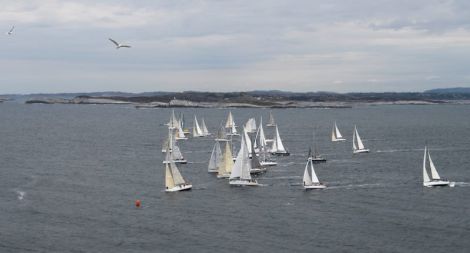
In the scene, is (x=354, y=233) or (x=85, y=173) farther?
(x=85, y=173)

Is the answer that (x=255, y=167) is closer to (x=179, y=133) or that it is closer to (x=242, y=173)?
(x=242, y=173)

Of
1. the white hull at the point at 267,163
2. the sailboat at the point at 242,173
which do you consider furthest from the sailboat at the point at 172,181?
the white hull at the point at 267,163

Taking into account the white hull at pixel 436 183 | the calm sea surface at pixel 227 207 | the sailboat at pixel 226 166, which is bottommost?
the calm sea surface at pixel 227 207

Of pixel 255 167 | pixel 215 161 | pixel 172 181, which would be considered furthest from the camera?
pixel 255 167

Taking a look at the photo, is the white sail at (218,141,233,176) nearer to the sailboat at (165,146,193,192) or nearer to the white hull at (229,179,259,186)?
the white hull at (229,179,259,186)

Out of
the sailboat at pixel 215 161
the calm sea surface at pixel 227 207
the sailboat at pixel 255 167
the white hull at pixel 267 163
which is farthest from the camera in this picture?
the white hull at pixel 267 163

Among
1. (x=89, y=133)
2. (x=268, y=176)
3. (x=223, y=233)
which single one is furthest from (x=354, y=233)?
(x=89, y=133)

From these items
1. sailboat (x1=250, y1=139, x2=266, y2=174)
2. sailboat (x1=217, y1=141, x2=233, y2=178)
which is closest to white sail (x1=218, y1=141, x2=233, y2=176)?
sailboat (x1=217, y1=141, x2=233, y2=178)

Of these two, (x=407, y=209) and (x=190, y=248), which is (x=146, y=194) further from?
(x=407, y=209)

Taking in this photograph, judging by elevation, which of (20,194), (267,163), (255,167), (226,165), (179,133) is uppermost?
(179,133)

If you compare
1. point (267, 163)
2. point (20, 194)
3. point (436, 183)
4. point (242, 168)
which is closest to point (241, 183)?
point (242, 168)

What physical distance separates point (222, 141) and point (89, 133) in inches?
1542

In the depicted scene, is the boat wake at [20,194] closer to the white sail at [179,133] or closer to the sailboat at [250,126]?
the white sail at [179,133]

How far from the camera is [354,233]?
2018 inches
